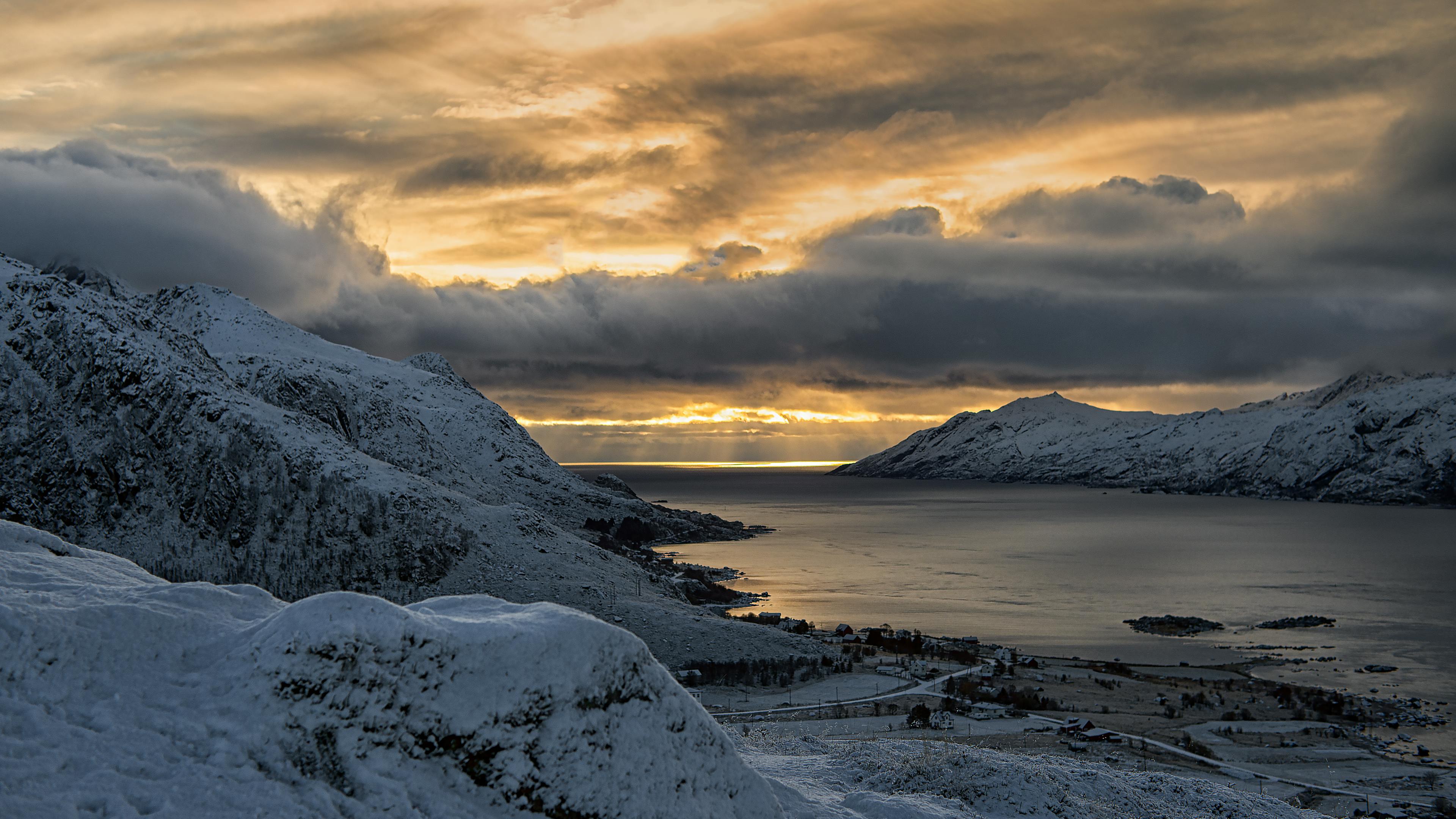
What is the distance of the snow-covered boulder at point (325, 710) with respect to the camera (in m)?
14.9

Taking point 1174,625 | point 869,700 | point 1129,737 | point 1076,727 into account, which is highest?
point 1076,727

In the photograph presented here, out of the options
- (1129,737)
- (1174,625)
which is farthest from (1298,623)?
(1129,737)

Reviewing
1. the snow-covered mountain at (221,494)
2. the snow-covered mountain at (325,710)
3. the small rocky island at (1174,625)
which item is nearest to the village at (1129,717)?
the snow-covered mountain at (221,494)

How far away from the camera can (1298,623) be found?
109125mm

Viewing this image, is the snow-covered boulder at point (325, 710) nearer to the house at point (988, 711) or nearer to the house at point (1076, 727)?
the house at point (1076, 727)

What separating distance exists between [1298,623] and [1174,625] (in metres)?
15.4

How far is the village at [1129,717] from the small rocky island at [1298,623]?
95.3ft

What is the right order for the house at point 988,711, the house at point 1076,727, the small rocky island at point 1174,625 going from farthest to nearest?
1. the small rocky island at point 1174,625
2. the house at point 988,711
3. the house at point 1076,727

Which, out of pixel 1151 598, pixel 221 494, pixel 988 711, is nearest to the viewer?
pixel 988 711

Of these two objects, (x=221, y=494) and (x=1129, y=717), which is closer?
(x=1129, y=717)

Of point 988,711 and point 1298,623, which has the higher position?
point 988,711

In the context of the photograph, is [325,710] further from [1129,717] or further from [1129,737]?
[1129,717]

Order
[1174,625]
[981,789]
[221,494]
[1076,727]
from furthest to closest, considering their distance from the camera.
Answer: [1174,625] < [221,494] < [1076,727] < [981,789]

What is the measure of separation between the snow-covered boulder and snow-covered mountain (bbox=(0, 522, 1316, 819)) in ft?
0.12
